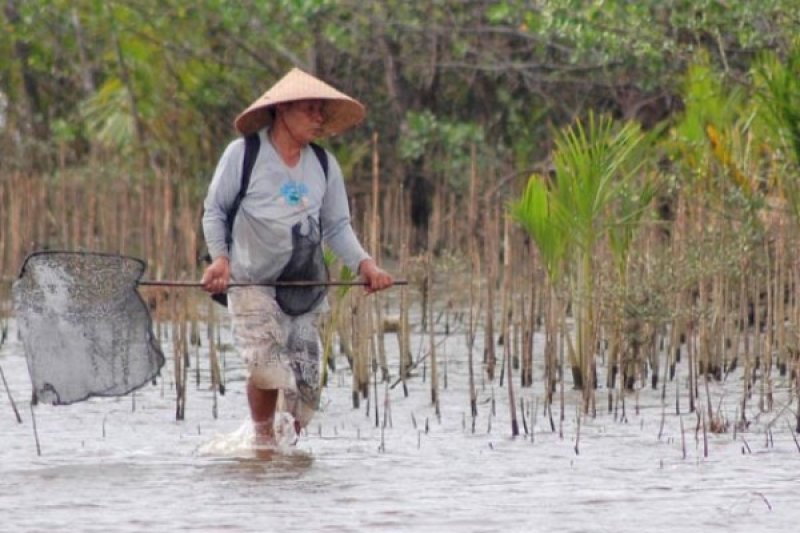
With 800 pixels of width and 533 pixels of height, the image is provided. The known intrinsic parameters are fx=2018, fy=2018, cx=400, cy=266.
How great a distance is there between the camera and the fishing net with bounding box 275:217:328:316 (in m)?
7.50

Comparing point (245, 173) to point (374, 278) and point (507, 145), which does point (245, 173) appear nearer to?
point (374, 278)

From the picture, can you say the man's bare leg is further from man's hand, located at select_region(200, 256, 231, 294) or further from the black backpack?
man's hand, located at select_region(200, 256, 231, 294)

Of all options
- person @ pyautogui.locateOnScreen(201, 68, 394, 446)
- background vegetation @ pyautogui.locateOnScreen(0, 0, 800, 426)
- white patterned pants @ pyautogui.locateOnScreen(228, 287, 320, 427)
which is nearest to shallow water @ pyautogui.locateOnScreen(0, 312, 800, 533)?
white patterned pants @ pyautogui.locateOnScreen(228, 287, 320, 427)

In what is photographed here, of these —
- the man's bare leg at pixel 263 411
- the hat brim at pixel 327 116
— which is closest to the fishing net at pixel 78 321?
the man's bare leg at pixel 263 411

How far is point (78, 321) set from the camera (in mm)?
7539

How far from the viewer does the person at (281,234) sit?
740 centimetres

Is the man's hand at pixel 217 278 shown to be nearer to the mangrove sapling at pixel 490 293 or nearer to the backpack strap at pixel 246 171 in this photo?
the backpack strap at pixel 246 171

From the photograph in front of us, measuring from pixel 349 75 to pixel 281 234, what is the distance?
10.8 meters

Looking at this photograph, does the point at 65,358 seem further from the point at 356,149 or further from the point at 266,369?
the point at 356,149

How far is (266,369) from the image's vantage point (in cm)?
756

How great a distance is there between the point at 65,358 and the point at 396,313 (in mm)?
6422

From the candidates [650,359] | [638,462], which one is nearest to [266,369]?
[638,462]

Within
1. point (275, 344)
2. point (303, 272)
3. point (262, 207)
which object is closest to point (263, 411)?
point (275, 344)

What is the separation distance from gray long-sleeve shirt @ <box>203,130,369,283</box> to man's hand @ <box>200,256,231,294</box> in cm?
7
